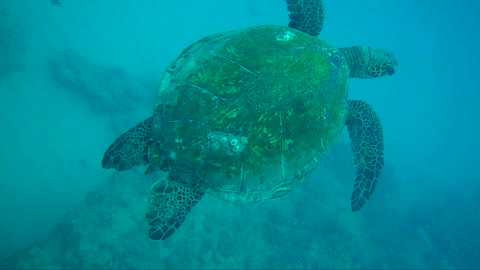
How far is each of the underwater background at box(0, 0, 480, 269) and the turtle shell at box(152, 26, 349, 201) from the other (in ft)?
19.6

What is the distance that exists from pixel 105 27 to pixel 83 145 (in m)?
11.3

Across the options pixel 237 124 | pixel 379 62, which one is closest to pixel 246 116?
pixel 237 124

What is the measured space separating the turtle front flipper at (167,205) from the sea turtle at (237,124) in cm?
1

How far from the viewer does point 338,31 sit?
116ft

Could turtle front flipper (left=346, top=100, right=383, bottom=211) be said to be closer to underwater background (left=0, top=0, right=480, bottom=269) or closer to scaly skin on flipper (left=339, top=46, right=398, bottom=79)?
scaly skin on flipper (left=339, top=46, right=398, bottom=79)

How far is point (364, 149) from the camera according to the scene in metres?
4.58

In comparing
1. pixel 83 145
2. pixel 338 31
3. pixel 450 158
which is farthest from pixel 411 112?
pixel 83 145

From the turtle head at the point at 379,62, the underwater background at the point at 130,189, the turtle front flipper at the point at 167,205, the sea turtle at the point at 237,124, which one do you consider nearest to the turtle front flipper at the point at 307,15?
the turtle head at the point at 379,62

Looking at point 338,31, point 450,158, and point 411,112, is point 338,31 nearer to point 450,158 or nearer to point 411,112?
point 411,112

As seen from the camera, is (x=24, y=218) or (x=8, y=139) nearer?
(x=24, y=218)

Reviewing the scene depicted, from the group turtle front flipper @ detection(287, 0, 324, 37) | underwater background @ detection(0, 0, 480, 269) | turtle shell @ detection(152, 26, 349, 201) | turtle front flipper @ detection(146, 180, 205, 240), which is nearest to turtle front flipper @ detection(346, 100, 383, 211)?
turtle shell @ detection(152, 26, 349, 201)

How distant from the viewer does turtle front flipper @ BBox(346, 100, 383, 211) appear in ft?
13.7

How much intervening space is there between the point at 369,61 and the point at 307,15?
146 centimetres

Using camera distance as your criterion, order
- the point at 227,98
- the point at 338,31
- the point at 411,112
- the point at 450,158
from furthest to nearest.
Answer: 1. the point at 338,31
2. the point at 411,112
3. the point at 450,158
4. the point at 227,98
